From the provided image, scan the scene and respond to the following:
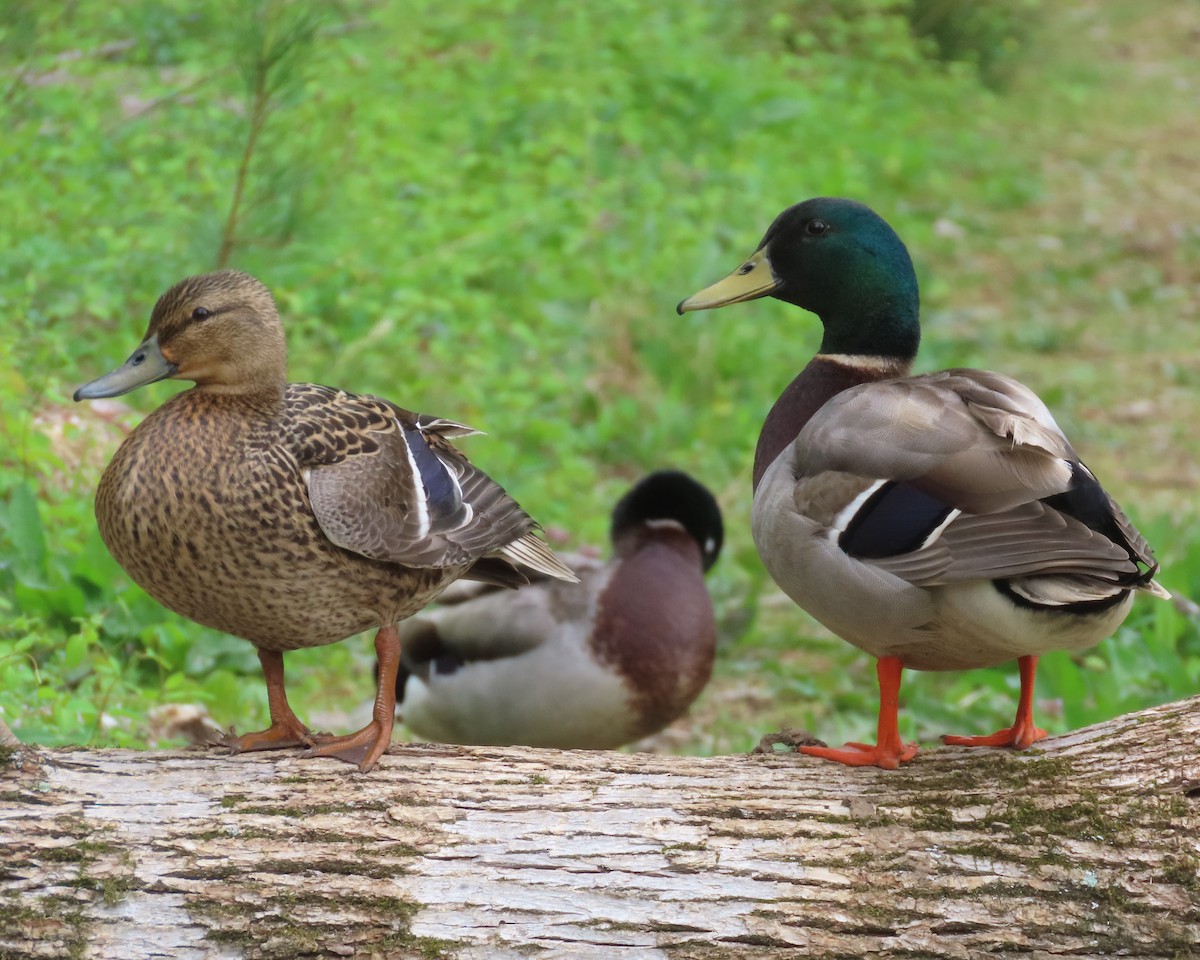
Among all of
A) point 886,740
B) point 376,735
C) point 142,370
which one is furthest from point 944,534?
point 142,370

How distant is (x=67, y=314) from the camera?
5.16 m

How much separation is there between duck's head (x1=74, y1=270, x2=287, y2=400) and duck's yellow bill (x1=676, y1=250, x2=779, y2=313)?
3.25ft

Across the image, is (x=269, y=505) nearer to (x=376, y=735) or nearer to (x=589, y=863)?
(x=376, y=735)

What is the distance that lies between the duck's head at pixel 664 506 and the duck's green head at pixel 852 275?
123 centimetres

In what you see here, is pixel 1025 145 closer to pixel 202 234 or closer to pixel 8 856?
pixel 202 234

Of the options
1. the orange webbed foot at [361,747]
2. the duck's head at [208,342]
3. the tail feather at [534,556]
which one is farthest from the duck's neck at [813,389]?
the duck's head at [208,342]

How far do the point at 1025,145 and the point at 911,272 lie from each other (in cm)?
805

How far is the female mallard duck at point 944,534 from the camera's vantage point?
2543 mm

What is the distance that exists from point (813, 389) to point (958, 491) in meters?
0.66

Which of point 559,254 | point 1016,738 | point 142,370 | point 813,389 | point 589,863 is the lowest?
point 559,254

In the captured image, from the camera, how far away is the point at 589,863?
254cm

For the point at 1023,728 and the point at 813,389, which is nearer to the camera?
the point at 1023,728

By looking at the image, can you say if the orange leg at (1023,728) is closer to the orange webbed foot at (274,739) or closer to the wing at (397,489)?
the wing at (397,489)

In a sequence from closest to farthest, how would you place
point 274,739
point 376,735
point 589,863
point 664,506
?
point 589,863 < point 376,735 < point 274,739 < point 664,506
